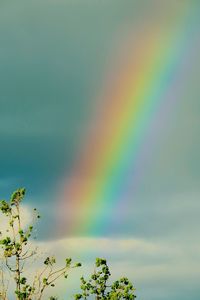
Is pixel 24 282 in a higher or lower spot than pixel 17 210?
lower

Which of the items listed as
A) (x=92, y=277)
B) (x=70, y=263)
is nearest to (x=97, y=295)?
(x=92, y=277)

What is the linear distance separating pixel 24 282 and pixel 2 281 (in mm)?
1863

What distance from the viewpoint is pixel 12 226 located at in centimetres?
4406

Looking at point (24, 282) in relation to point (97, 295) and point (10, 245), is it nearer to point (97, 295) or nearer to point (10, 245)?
point (10, 245)

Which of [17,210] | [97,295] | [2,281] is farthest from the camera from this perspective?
[97,295]

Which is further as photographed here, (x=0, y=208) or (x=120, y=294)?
(x=120, y=294)

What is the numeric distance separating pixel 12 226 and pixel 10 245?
1734 millimetres

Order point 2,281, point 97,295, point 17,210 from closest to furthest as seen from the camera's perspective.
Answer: point 2,281
point 17,210
point 97,295

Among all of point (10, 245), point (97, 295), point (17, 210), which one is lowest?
point (10, 245)

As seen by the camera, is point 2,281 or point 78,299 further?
point 78,299

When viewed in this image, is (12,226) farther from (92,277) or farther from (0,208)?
(92,277)

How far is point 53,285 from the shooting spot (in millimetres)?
43094

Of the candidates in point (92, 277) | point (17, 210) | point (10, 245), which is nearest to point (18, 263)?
point (10, 245)

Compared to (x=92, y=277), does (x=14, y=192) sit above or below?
below
